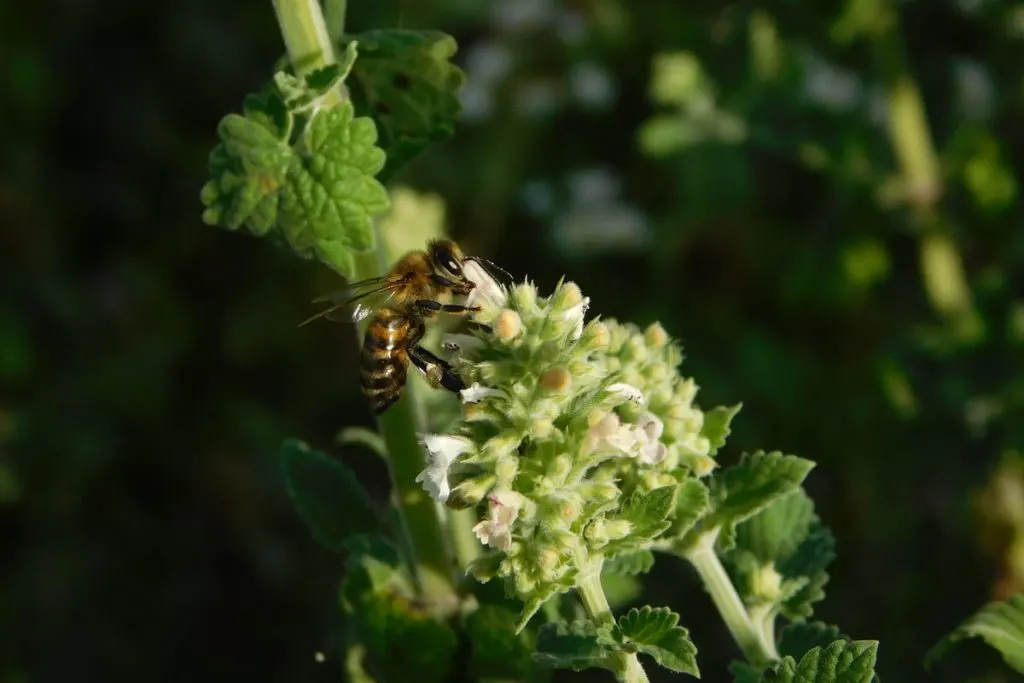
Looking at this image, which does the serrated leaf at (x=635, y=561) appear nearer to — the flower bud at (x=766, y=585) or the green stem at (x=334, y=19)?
the flower bud at (x=766, y=585)

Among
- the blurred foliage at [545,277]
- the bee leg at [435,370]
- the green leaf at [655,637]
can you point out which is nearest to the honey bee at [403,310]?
the bee leg at [435,370]

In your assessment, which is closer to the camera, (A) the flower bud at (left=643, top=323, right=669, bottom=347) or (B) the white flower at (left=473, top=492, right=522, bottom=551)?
(B) the white flower at (left=473, top=492, right=522, bottom=551)

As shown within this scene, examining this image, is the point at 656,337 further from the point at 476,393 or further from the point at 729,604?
the point at 729,604

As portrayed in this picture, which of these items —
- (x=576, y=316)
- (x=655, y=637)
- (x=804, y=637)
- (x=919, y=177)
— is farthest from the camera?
(x=919, y=177)

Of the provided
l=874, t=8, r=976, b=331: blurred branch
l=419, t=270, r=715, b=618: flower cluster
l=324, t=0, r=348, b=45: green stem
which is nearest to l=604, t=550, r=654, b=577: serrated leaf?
l=419, t=270, r=715, b=618: flower cluster

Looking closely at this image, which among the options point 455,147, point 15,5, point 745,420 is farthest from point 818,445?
point 15,5

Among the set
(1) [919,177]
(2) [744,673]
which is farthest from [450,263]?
(1) [919,177]

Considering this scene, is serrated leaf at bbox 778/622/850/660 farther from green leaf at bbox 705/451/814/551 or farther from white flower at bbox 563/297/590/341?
white flower at bbox 563/297/590/341

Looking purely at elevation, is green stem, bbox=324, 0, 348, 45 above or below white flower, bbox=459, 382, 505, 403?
above
